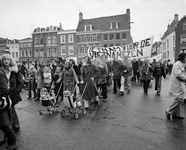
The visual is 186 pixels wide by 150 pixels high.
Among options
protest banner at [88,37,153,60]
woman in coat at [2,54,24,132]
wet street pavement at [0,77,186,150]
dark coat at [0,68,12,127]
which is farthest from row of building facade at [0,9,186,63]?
dark coat at [0,68,12,127]

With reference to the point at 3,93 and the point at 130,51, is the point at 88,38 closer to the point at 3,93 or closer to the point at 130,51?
the point at 130,51

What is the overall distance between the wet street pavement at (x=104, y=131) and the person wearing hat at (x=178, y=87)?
28cm

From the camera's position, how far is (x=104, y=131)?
4012 millimetres

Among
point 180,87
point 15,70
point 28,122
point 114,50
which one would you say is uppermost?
point 114,50

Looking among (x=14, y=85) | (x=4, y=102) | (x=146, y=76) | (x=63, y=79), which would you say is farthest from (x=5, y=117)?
(x=146, y=76)

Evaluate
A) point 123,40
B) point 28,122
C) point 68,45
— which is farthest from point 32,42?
point 28,122

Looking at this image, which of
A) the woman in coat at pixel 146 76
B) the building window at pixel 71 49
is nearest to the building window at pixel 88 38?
the building window at pixel 71 49

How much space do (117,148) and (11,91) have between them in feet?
9.03

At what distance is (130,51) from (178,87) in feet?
26.3

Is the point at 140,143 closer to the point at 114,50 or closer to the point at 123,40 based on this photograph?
the point at 114,50

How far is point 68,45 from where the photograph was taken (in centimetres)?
4231

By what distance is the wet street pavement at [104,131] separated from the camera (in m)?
3.33

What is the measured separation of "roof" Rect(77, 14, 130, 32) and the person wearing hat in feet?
117

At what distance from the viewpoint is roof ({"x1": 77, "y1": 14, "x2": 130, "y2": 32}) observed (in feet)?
127
